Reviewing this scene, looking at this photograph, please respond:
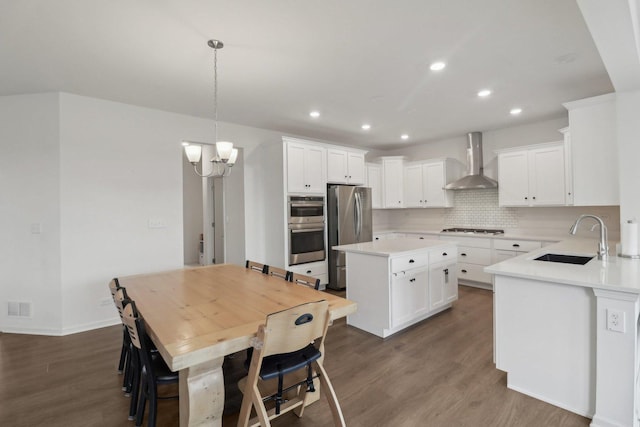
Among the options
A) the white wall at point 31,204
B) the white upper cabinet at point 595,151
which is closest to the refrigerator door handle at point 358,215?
the white upper cabinet at point 595,151

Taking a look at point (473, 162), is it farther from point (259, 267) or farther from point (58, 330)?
point (58, 330)

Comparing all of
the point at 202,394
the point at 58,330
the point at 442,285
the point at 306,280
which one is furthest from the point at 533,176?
the point at 58,330

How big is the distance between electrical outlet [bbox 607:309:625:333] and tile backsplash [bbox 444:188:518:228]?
3674mm

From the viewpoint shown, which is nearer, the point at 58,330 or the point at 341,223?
the point at 58,330

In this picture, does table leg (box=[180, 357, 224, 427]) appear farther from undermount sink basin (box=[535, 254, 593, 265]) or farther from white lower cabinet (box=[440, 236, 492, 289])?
white lower cabinet (box=[440, 236, 492, 289])

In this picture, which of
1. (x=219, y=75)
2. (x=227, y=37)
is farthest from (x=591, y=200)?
(x=219, y=75)

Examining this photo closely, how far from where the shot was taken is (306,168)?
15.3 feet

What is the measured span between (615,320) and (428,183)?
4256mm

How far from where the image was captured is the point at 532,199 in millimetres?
4551

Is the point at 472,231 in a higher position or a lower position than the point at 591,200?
lower

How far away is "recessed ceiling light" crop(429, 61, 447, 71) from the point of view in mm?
2754

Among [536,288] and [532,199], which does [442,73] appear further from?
[532,199]

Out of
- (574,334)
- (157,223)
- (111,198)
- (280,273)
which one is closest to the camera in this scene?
(574,334)

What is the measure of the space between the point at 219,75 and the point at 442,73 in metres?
2.18
